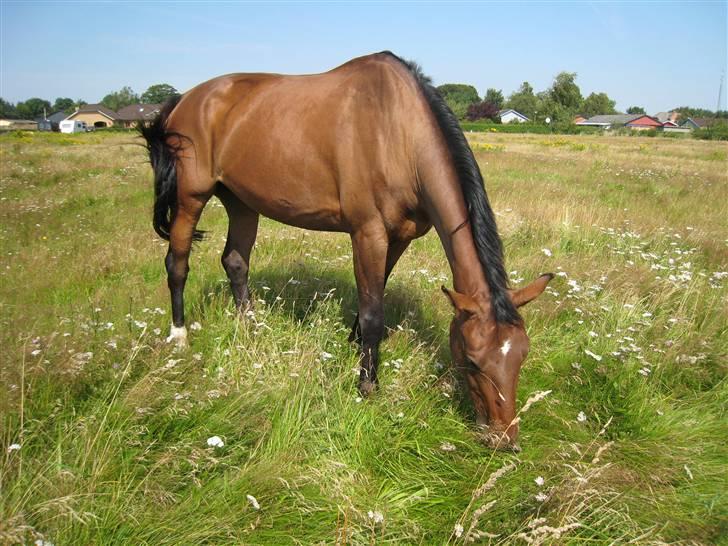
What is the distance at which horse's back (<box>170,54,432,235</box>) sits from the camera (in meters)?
3.47

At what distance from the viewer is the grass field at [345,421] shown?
2.22 meters

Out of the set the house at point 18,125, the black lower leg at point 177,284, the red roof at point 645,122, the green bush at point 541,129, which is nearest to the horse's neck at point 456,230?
the black lower leg at point 177,284

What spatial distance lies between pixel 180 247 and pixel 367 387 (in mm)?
2317

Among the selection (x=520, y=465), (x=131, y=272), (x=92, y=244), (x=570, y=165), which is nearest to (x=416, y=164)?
(x=520, y=465)

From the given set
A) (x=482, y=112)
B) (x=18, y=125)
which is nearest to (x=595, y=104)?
(x=482, y=112)

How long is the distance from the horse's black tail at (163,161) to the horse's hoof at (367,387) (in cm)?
229

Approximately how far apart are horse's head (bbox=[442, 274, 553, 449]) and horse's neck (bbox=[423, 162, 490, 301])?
15cm

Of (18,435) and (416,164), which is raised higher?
(416,164)

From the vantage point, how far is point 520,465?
9.16 ft

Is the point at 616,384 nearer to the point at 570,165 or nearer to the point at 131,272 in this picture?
the point at 131,272

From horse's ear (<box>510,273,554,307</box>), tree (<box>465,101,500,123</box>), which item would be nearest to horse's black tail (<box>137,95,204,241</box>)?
horse's ear (<box>510,273,554,307</box>)

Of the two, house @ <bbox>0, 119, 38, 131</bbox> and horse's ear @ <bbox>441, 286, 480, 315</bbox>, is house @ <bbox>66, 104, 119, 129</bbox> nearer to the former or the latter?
house @ <bbox>0, 119, 38, 131</bbox>

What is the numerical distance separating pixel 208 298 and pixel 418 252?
2.85 m

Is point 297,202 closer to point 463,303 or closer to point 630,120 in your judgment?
point 463,303
